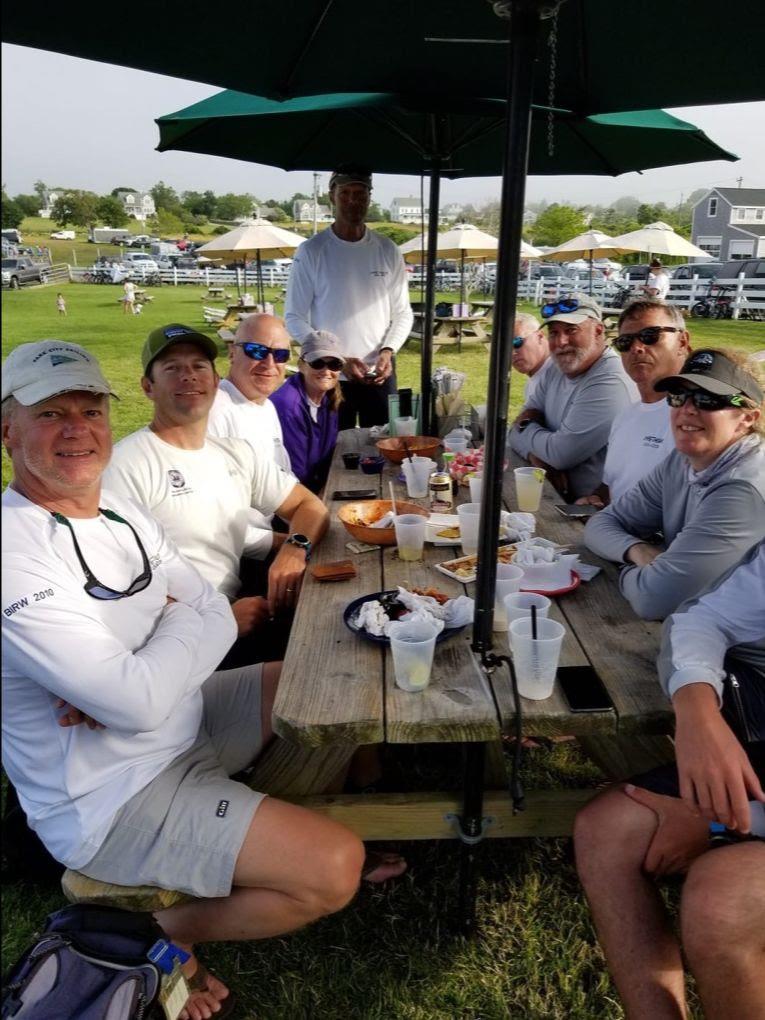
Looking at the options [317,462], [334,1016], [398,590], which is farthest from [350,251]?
[334,1016]

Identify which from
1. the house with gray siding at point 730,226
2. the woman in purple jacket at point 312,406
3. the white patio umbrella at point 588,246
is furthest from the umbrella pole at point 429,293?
the house with gray siding at point 730,226

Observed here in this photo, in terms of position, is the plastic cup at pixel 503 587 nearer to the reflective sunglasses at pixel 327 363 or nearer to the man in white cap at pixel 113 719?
the man in white cap at pixel 113 719

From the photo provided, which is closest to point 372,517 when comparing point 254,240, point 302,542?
point 302,542

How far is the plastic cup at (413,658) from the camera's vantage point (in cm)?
162

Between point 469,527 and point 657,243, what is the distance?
57.1 ft

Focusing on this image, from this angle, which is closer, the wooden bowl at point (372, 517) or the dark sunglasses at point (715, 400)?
the dark sunglasses at point (715, 400)

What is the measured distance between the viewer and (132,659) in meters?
1.67

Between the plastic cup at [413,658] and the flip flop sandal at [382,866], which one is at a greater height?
the plastic cup at [413,658]

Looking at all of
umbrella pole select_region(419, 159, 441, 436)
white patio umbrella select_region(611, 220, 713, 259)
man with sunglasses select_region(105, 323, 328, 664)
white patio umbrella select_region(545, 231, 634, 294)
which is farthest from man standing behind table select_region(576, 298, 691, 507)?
white patio umbrella select_region(545, 231, 634, 294)

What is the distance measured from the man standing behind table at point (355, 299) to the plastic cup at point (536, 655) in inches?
136

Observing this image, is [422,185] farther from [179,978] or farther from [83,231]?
[83,231]

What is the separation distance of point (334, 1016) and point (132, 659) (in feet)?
3.80

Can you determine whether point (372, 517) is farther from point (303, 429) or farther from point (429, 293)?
point (429, 293)

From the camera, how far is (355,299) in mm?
4969
